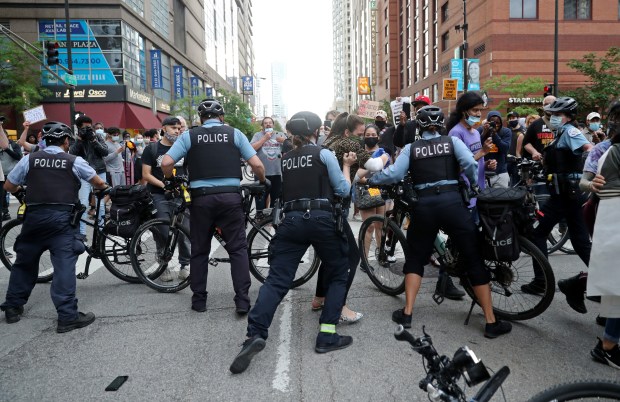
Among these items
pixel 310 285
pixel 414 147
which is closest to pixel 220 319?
pixel 310 285

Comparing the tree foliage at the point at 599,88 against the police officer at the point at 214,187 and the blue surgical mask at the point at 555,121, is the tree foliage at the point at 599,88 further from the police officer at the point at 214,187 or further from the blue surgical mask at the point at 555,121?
the police officer at the point at 214,187

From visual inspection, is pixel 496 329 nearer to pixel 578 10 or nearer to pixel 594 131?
pixel 594 131

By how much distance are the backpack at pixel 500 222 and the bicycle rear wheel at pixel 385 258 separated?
1.09 metres

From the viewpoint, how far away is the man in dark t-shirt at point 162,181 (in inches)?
237

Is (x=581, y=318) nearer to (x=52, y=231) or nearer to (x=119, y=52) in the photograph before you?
(x=52, y=231)

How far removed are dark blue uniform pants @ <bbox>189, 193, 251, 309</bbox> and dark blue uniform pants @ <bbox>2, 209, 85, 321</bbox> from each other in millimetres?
1169

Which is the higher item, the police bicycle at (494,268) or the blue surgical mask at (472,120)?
the blue surgical mask at (472,120)

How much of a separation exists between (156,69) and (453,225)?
39.5 metres

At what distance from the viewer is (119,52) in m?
34.0

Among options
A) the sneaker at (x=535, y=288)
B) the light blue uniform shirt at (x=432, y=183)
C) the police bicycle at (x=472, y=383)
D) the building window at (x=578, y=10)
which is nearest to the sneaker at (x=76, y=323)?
the light blue uniform shirt at (x=432, y=183)

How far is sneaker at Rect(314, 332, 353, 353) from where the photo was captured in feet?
12.7

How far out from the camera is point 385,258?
5438 millimetres

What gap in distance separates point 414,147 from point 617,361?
87.2 inches

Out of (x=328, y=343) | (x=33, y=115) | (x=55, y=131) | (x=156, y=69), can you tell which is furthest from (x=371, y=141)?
(x=156, y=69)
